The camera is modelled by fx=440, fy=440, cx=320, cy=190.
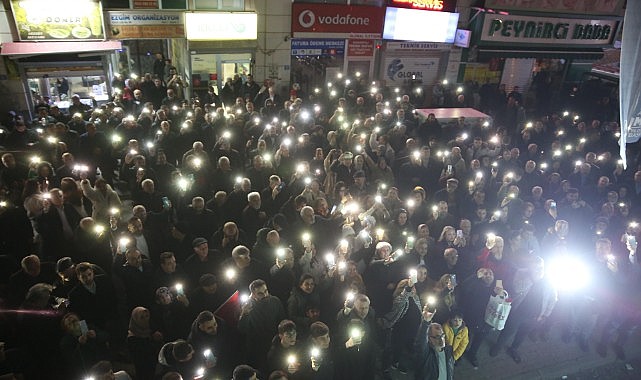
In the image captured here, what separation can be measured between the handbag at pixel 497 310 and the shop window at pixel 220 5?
43.5 ft

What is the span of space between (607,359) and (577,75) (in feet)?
65.3

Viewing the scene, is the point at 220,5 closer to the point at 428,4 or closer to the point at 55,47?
the point at 55,47

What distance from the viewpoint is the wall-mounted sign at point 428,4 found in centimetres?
1752

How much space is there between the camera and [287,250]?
6.08 metres

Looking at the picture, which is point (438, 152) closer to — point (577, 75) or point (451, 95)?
point (451, 95)

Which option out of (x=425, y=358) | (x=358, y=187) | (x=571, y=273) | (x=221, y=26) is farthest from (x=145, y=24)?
(x=571, y=273)

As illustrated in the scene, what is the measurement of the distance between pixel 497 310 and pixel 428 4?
1479 centimetres

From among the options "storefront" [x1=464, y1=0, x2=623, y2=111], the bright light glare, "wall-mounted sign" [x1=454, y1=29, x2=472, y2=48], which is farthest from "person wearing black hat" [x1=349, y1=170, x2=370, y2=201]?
"storefront" [x1=464, y1=0, x2=623, y2=111]

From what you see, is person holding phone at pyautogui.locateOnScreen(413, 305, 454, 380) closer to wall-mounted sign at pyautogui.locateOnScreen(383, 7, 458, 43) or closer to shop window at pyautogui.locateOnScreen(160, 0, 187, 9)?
shop window at pyautogui.locateOnScreen(160, 0, 187, 9)

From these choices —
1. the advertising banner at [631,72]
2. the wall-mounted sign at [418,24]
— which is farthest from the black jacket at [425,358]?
the wall-mounted sign at [418,24]

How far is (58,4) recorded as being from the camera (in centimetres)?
1215

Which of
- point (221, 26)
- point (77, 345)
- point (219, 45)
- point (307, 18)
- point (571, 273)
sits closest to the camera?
point (77, 345)

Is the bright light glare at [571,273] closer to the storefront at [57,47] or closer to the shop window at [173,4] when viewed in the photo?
the storefront at [57,47]

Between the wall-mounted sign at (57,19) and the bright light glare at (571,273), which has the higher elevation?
the wall-mounted sign at (57,19)
